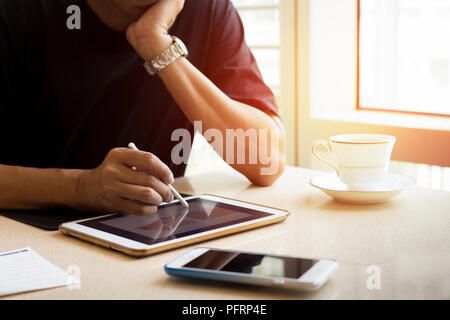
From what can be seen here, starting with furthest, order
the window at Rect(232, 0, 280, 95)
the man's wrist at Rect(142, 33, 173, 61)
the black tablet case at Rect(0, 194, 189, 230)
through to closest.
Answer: the window at Rect(232, 0, 280, 95) → the man's wrist at Rect(142, 33, 173, 61) → the black tablet case at Rect(0, 194, 189, 230)

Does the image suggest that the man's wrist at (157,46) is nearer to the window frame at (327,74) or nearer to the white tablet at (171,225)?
the white tablet at (171,225)

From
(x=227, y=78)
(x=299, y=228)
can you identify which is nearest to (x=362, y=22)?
(x=227, y=78)

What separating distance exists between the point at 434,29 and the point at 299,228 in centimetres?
A: 100

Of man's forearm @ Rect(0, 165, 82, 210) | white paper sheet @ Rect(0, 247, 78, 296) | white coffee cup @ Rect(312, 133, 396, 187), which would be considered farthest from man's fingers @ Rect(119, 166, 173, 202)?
white coffee cup @ Rect(312, 133, 396, 187)

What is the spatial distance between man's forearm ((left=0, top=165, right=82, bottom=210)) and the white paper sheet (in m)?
0.23

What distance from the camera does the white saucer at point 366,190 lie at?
3.40ft

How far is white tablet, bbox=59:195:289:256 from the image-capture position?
2.72ft

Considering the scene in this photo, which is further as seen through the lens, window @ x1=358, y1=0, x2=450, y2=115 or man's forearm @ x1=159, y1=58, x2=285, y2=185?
window @ x1=358, y1=0, x2=450, y2=115

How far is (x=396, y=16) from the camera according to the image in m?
1.74

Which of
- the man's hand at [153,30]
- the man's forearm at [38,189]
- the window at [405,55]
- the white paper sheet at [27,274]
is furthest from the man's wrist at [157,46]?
the window at [405,55]

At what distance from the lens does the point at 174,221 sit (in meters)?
0.93

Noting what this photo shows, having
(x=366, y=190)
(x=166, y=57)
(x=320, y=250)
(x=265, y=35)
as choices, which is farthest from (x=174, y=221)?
(x=265, y=35)

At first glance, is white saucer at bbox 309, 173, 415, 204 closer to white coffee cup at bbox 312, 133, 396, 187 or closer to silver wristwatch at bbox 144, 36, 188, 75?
white coffee cup at bbox 312, 133, 396, 187

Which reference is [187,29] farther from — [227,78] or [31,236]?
[31,236]
